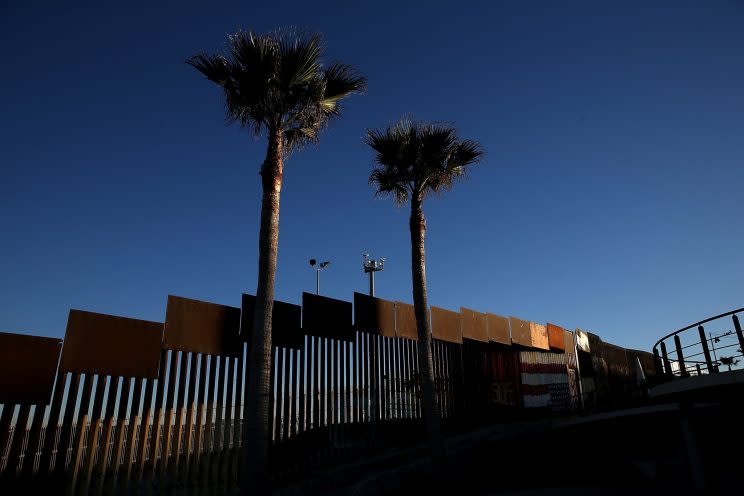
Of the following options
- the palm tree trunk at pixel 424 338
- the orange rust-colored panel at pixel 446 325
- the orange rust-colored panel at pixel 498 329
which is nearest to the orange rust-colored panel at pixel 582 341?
the orange rust-colored panel at pixel 498 329

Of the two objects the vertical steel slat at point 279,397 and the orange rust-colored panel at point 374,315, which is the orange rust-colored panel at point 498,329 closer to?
the orange rust-colored panel at point 374,315

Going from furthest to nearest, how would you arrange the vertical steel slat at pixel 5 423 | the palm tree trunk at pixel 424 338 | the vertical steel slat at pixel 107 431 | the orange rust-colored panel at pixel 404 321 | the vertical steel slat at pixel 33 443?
1. the orange rust-colored panel at pixel 404 321
2. the palm tree trunk at pixel 424 338
3. the vertical steel slat at pixel 107 431
4. the vertical steel slat at pixel 33 443
5. the vertical steel slat at pixel 5 423

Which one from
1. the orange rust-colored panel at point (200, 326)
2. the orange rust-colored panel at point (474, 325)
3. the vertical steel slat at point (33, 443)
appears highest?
the orange rust-colored panel at point (474, 325)

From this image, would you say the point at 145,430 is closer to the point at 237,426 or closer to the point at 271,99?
the point at 237,426

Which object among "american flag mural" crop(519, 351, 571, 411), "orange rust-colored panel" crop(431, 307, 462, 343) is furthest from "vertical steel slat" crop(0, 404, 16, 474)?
"american flag mural" crop(519, 351, 571, 411)

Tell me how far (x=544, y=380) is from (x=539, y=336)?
1768 mm

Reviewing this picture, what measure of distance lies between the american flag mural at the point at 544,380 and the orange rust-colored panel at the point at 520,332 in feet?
1.56

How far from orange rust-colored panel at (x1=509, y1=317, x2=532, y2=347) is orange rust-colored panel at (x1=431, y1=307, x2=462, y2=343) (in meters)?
3.87

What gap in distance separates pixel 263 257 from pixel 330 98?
3.87 metres

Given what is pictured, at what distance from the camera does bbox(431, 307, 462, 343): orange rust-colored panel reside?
54.5 ft

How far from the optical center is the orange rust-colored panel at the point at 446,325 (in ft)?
54.5

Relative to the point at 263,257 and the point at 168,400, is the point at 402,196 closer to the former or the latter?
the point at 263,257

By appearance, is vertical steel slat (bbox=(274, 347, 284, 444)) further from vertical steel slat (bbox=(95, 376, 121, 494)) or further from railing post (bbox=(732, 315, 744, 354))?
railing post (bbox=(732, 315, 744, 354))

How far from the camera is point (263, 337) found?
9.57m
